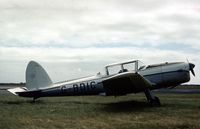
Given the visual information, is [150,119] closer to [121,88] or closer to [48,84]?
[121,88]

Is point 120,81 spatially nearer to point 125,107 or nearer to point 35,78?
point 125,107

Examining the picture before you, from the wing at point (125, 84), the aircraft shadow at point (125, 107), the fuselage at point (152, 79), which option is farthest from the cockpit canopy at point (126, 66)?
the aircraft shadow at point (125, 107)

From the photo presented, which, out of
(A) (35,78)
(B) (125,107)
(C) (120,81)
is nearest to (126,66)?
(C) (120,81)

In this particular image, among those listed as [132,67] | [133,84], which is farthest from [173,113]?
[132,67]

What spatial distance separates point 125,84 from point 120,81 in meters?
0.49

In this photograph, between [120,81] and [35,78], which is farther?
[35,78]

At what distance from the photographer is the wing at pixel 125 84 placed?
13113 millimetres

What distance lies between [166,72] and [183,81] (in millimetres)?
883

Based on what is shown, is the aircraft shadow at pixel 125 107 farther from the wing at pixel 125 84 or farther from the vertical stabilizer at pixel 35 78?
the vertical stabilizer at pixel 35 78

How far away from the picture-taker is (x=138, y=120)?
966 centimetres

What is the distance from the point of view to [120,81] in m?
13.8

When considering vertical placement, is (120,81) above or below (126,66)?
below

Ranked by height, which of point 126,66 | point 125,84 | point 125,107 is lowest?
point 125,107

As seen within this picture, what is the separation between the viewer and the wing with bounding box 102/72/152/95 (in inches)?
516
